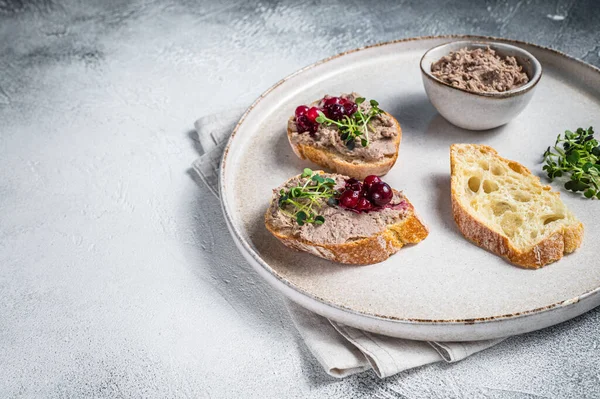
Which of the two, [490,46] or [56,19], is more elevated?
[490,46]

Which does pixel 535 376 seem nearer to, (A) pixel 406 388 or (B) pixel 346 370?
(A) pixel 406 388

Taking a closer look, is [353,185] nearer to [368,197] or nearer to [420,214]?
[368,197]

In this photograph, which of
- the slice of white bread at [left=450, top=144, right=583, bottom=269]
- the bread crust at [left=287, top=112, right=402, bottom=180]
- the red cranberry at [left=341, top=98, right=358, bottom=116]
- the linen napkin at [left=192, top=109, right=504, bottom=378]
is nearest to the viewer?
the linen napkin at [left=192, top=109, right=504, bottom=378]

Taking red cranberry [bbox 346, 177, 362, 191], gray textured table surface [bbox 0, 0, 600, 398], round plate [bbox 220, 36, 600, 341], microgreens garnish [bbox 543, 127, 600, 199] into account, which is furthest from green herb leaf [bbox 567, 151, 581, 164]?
red cranberry [bbox 346, 177, 362, 191]

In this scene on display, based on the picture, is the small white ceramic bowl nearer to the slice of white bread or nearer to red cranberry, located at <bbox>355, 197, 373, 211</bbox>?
the slice of white bread

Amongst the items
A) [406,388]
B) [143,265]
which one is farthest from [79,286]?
[406,388]

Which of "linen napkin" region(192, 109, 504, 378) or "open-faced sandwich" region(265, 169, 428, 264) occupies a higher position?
"open-faced sandwich" region(265, 169, 428, 264)
